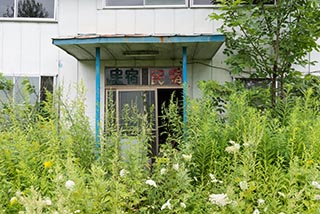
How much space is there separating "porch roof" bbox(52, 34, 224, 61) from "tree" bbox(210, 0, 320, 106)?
469mm

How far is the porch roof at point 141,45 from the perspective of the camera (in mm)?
6070

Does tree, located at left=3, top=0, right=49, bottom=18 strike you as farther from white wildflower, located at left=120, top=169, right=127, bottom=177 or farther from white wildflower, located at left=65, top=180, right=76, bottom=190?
white wildflower, located at left=65, top=180, right=76, bottom=190

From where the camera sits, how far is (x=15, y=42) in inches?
295

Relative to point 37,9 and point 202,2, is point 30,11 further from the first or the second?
point 202,2

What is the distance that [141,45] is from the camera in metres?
6.49

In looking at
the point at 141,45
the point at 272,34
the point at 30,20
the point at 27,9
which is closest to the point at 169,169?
the point at 141,45

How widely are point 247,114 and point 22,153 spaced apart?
246cm

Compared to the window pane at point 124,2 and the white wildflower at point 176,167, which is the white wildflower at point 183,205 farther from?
the window pane at point 124,2

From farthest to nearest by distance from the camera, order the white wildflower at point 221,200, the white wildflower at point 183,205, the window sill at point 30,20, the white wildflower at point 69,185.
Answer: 1. the window sill at point 30,20
2. the white wildflower at point 183,205
3. the white wildflower at point 221,200
4. the white wildflower at point 69,185

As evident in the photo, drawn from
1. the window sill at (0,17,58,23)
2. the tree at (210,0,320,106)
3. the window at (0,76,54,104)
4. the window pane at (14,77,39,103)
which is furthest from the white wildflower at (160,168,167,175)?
the window sill at (0,17,58,23)

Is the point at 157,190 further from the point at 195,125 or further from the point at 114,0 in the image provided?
the point at 114,0

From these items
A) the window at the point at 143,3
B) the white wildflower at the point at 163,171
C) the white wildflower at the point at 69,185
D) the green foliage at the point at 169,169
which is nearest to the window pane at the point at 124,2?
the window at the point at 143,3

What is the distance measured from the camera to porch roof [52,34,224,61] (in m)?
6.07

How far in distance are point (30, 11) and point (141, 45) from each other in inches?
114
